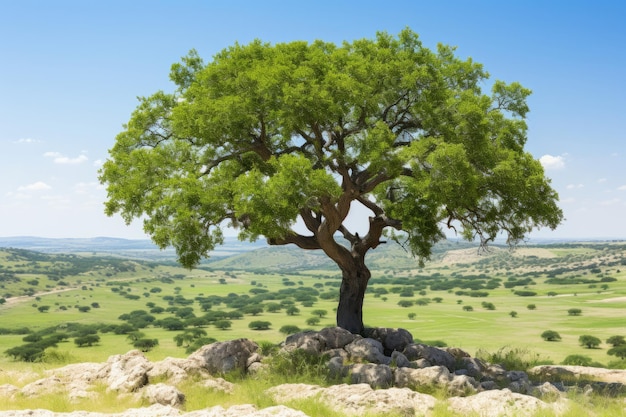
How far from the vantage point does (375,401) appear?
45.6ft

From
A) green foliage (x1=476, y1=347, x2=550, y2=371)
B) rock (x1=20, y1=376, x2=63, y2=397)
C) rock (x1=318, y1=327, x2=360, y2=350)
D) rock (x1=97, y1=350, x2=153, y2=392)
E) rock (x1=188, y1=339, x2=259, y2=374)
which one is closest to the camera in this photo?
rock (x1=20, y1=376, x2=63, y2=397)

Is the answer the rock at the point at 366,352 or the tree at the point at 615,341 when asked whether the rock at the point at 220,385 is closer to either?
the rock at the point at 366,352

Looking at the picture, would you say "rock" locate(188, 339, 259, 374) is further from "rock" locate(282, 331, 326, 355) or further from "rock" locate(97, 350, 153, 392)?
"rock" locate(97, 350, 153, 392)

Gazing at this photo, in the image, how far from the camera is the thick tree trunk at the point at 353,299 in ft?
85.0

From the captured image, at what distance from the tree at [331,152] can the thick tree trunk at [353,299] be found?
6cm

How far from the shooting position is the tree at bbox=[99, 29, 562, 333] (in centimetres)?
1995

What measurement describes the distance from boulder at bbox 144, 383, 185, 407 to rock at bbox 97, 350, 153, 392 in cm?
166

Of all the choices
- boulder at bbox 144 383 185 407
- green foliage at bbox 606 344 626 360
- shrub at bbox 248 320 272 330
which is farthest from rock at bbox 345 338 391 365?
shrub at bbox 248 320 272 330

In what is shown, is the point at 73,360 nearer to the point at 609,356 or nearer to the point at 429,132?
the point at 429,132

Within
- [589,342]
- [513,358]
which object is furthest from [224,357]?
[589,342]

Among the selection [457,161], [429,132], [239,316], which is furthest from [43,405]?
[239,316]

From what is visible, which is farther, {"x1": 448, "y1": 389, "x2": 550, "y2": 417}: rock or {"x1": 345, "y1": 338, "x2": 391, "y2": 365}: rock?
{"x1": 345, "y1": 338, "x2": 391, "y2": 365}: rock

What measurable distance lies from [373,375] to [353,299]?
6.95m

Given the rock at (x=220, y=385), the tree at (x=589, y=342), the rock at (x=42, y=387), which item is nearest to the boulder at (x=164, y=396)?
the rock at (x=220, y=385)
